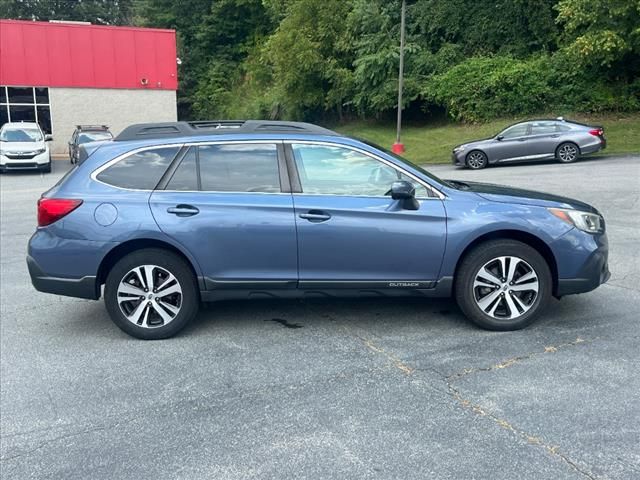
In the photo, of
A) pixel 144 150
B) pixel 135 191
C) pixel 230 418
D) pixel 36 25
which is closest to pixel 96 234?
pixel 135 191

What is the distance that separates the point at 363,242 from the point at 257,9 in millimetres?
47991

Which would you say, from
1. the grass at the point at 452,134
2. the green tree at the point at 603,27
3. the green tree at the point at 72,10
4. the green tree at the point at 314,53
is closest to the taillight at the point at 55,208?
the grass at the point at 452,134

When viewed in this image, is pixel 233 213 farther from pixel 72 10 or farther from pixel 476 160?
pixel 72 10

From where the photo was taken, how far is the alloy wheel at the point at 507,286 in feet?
15.9

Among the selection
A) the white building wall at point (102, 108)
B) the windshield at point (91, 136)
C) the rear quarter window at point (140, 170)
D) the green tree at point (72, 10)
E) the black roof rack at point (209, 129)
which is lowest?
the rear quarter window at point (140, 170)

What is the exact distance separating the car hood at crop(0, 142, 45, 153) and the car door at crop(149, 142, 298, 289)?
18739 mm

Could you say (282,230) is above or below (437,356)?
above

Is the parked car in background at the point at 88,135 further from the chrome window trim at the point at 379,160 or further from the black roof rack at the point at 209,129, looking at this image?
the chrome window trim at the point at 379,160

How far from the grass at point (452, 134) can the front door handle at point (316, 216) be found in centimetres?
1671

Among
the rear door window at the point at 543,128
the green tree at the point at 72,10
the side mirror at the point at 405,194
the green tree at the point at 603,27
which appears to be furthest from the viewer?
the green tree at the point at 72,10

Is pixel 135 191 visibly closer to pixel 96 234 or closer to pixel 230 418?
pixel 96 234

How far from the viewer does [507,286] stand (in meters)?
4.86

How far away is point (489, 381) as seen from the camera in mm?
3996

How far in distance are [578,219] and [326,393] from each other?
2578 millimetres
